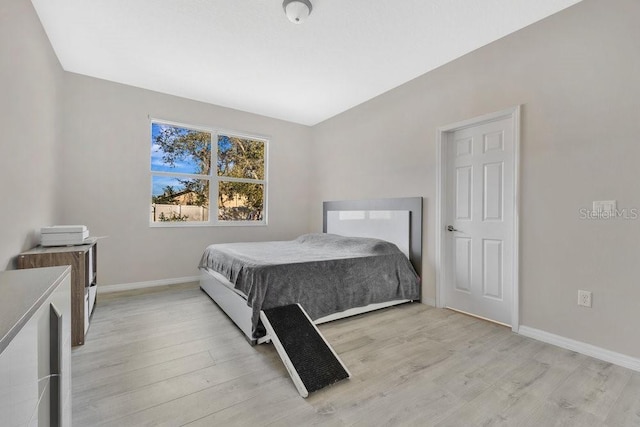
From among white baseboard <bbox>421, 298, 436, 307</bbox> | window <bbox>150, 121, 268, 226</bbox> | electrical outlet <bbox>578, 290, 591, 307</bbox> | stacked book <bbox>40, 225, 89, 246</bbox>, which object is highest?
window <bbox>150, 121, 268, 226</bbox>

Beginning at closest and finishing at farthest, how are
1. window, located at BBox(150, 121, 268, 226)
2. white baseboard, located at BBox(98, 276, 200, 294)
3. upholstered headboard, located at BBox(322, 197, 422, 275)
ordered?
upholstered headboard, located at BBox(322, 197, 422, 275) < white baseboard, located at BBox(98, 276, 200, 294) < window, located at BBox(150, 121, 268, 226)

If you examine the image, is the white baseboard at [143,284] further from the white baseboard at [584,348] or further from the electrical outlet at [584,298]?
the electrical outlet at [584,298]

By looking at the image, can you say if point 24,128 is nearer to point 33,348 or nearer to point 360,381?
point 33,348

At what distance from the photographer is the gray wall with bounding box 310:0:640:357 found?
1911mm

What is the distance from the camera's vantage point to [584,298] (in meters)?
2.08

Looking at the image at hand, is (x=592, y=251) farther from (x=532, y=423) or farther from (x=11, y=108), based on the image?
(x=11, y=108)

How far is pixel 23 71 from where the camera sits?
212 cm

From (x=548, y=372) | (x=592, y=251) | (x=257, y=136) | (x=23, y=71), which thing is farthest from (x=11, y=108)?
(x=592, y=251)

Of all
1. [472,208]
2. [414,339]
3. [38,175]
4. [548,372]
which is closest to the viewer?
[548,372]

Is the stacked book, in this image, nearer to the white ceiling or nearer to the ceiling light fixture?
the white ceiling

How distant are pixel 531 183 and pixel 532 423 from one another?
5.87ft

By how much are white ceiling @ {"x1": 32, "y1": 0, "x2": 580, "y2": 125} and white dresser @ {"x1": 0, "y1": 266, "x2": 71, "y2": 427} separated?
2234 mm

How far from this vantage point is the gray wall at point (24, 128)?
1.86 m

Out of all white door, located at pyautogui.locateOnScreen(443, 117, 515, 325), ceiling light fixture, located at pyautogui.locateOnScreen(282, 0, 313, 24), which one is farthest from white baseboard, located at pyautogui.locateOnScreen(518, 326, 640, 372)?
ceiling light fixture, located at pyautogui.locateOnScreen(282, 0, 313, 24)
